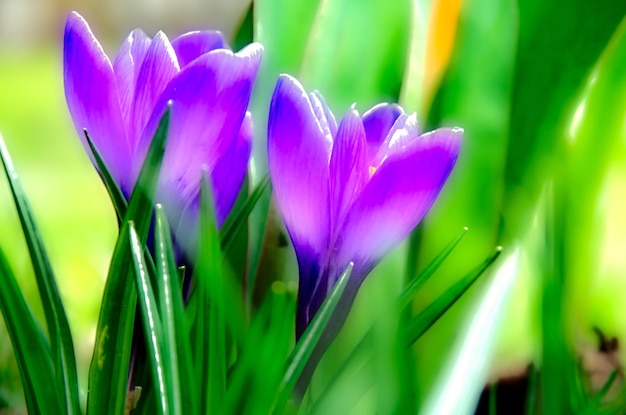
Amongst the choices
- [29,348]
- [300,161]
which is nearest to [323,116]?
[300,161]

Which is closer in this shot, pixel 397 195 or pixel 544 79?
pixel 397 195

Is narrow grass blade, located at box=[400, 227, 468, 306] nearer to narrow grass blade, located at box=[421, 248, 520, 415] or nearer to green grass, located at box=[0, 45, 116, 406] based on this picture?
narrow grass blade, located at box=[421, 248, 520, 415]

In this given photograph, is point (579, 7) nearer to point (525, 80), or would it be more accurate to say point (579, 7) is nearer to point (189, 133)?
point (525, 80)

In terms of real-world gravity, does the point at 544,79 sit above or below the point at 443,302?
above

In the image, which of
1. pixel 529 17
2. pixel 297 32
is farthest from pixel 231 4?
pixel 529 17

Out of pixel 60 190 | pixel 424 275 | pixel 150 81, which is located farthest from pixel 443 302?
pixel 60 190

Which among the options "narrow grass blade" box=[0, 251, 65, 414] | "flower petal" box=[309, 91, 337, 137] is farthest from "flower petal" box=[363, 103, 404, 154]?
"narrow grass blade" box=[0, 251, 65, 414]

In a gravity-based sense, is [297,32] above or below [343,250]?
above

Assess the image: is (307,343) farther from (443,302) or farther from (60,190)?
(60,190)
